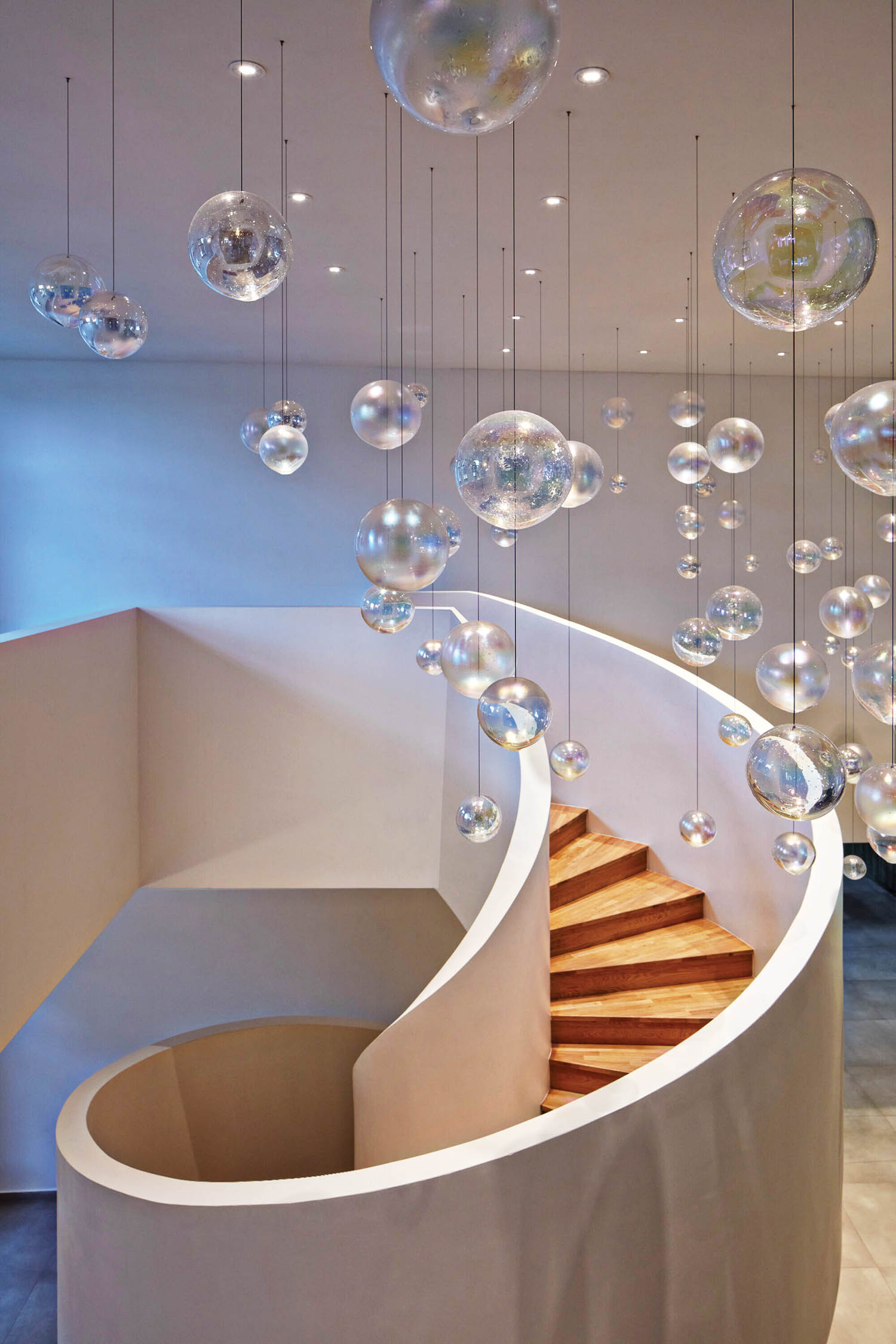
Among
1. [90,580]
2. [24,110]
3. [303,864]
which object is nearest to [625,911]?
[303,864]

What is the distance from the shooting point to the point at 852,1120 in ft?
22.3

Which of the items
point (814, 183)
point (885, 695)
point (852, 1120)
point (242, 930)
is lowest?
point (852, 1120)

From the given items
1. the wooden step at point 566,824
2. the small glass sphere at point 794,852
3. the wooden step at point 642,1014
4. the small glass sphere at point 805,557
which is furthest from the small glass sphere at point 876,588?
the wooden step at point 566,824

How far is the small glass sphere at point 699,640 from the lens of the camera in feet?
14.3

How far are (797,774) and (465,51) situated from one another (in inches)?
64.6

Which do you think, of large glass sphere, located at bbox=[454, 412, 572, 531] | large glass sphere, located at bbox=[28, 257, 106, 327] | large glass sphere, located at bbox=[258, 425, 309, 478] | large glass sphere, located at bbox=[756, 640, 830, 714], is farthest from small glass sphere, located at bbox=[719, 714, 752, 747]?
large glass sphere, located at bbox=[28, 257, 106, 327]

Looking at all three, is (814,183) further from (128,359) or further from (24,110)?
(128,359)

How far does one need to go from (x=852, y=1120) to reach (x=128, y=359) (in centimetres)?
880

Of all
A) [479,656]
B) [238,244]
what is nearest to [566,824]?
[479,656]

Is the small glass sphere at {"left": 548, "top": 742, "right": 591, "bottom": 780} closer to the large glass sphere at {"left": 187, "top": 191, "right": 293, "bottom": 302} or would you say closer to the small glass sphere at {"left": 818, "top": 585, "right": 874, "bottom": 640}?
the small glass sphere at {"left": 818, "top": 585, "right": 874, "bottom": 640}

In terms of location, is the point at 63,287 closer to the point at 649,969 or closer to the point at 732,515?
the point at 649,969

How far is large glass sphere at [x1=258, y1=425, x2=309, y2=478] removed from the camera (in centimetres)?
399

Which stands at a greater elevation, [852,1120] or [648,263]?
[648,263]

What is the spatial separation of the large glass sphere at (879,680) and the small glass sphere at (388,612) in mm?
1746
